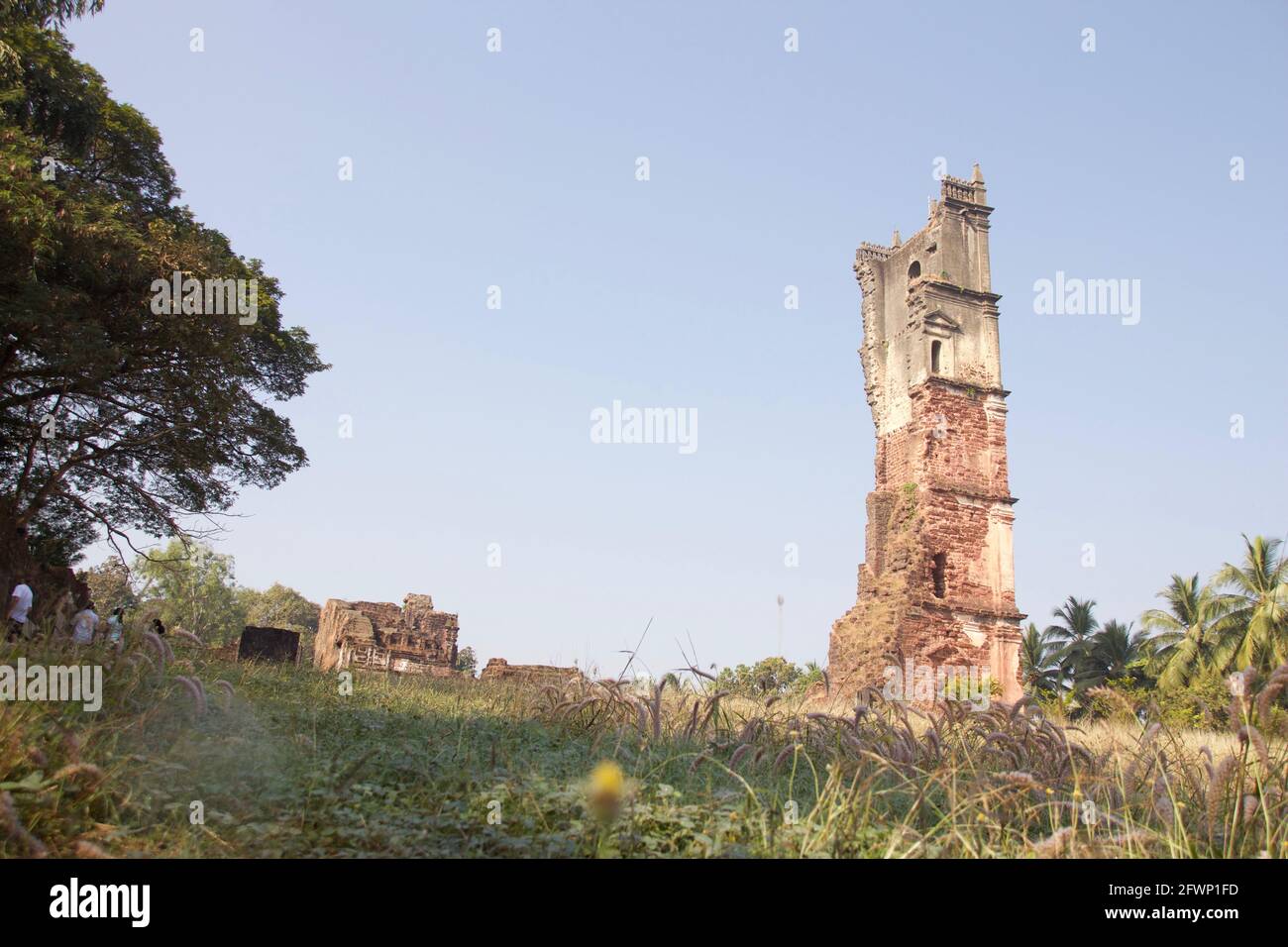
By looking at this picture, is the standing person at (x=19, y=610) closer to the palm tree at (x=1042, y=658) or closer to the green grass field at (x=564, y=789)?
the green grass field at (x=564, y=789)

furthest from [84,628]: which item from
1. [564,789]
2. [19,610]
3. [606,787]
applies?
[606,787]

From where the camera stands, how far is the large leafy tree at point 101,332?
42.4 ft

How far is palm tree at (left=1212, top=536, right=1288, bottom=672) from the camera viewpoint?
2752 cm

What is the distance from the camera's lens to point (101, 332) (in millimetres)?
13328

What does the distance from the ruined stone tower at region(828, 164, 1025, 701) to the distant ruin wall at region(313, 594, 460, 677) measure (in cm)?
1000

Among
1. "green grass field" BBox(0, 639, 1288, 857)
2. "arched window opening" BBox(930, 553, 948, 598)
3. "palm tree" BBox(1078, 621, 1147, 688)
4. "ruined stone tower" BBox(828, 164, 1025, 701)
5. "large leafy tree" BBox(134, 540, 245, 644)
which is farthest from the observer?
"large leafy tree" BBox(134, 540, 245, 644)

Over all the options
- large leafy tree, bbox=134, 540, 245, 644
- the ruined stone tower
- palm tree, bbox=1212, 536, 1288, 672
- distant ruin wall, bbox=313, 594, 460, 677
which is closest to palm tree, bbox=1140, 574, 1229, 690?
palm tree, bbox=1212, 536, 1288, 672

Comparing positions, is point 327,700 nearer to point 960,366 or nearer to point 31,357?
point 31,357

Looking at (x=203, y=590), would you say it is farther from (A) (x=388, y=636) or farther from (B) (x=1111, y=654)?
(B) (x=1111, y=654)

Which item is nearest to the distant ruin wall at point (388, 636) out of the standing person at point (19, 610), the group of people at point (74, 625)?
the group of people at point (74, 625)

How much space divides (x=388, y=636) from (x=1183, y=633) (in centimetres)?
A: 2834

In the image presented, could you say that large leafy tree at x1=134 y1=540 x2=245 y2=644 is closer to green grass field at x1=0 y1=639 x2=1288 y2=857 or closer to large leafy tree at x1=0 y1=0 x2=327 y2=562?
large leafy tree at x1=0 y1=0 x2=327 y2=562

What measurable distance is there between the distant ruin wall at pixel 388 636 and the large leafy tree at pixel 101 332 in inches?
154
